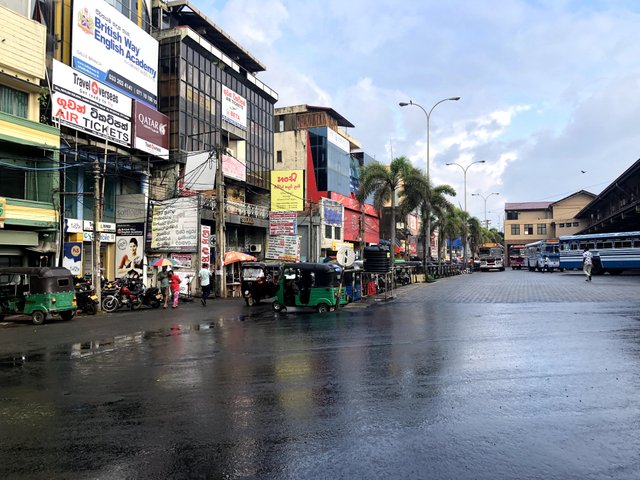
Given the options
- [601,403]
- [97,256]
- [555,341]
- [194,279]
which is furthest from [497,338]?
[194,279]

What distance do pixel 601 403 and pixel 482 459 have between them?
8.47 ft

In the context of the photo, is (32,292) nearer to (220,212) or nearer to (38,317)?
(38,317)

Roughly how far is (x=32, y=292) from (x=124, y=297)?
15.9 feet

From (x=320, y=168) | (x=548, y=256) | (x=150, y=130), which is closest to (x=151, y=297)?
(x=150, y=130)

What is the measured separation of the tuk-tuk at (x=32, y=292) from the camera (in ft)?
55.9

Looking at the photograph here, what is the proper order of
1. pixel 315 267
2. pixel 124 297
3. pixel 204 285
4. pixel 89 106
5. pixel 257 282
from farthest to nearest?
pixel 89 106 → pixel 257 282 → pixel 204 285 → pixel 124 297 → pixel 315 267

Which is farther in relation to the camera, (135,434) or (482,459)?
(135,434)

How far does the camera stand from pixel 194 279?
29.1m

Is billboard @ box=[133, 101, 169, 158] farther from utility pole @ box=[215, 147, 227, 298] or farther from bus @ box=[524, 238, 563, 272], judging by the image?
bus @ box=[524, 238, 563, 272]

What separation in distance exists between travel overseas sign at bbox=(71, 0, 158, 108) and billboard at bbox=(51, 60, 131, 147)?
98 centimetres

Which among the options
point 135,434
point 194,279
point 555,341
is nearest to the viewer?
point 135,434

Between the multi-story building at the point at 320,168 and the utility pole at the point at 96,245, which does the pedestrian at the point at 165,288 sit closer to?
the utility pole at the point at 96,245

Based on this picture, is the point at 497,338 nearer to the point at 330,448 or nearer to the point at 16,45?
the point at 330,448

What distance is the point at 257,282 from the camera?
22953 millimetres
